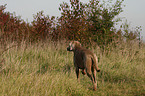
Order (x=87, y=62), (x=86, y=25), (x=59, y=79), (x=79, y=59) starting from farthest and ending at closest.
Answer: (x=86, y=25)
(x=79, y=59)
(x=87, y=62)
(x=59, y=79)

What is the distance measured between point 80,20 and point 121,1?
10.4 ft

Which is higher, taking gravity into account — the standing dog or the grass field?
the standing dog

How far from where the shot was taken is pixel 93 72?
18.2 feet

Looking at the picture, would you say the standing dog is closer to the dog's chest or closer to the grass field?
the dog's chest

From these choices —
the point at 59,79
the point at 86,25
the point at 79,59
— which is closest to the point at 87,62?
the point at 79,59

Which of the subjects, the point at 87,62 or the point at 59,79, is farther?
the point at 87,62

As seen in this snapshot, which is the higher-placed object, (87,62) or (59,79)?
(87,62)

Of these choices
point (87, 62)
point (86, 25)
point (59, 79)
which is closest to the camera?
point (59, 79)

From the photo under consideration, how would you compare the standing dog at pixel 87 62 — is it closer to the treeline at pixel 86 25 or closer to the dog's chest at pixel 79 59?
the dog's chest at pixel 79 59

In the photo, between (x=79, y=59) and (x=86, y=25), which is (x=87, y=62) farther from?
(x=86, y=25)

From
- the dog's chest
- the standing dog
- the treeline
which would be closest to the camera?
the standing dog

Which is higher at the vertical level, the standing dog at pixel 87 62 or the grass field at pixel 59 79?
the standing dog at pixel 87 62

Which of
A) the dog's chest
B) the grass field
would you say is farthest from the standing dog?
the grass field

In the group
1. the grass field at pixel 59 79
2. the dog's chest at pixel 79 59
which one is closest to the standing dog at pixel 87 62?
the dog's chest at pixel 79 59
